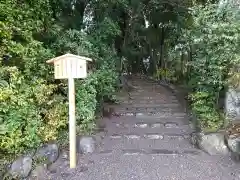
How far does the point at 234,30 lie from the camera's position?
5477 mm

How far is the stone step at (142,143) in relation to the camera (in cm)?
578

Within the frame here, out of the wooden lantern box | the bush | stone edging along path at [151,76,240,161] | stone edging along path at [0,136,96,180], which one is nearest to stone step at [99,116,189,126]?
stone edging along path at [151,76,240,161]

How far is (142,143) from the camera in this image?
19.8ft

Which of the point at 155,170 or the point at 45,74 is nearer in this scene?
the point at 155,170

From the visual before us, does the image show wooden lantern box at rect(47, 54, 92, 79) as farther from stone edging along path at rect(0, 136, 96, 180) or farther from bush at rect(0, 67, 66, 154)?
stone edging along path at rect(0, 136, 96, 180)

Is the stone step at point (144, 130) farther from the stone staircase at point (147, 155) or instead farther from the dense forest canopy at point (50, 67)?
the dense forest canopy at point (50, 67)

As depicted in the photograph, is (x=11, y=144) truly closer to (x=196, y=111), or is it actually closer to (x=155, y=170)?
(x=155, y=170)

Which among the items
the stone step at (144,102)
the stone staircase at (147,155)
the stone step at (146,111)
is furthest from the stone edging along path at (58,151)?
the stone step at (144,102)

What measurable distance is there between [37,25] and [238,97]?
457cm

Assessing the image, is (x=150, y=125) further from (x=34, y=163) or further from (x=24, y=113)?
(x=24, y=113)

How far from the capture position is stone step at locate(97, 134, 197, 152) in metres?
5.78

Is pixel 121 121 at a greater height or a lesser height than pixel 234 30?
lesser

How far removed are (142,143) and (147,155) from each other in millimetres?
626

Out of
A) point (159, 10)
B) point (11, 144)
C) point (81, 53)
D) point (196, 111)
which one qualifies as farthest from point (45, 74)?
point (159, 10)
